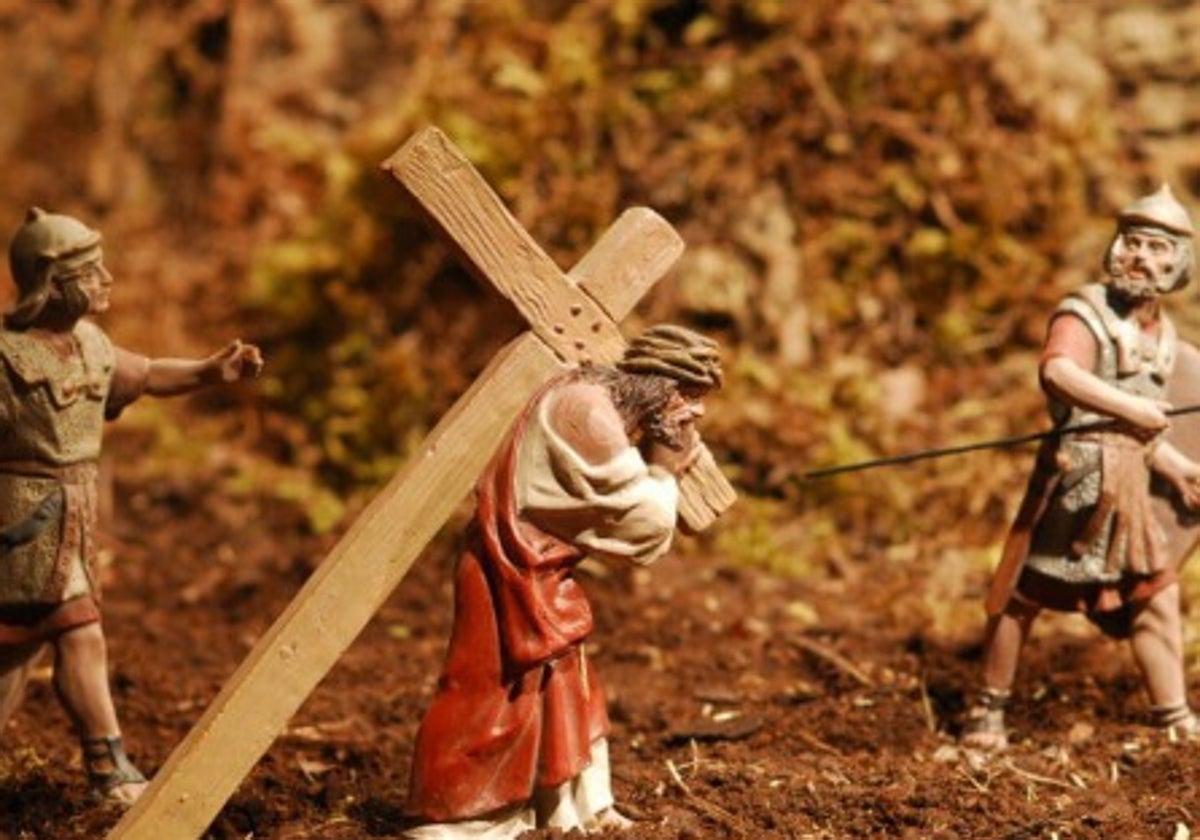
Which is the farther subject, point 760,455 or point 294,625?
point 760,455

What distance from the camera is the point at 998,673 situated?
5.29 m

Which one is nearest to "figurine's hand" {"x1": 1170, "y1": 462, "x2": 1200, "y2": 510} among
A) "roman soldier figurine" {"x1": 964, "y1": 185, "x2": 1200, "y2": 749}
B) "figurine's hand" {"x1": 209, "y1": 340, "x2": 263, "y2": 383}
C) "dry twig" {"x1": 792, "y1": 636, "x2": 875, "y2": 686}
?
"roman soldier figurine" {"x1": 964, "y1": 185, "x2": 1200, "y2": 749}

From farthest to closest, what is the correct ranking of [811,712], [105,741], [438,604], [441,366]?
[441,366]
[438,604]
[811,712]
[105,741]

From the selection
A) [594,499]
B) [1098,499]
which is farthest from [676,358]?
[1098,499]

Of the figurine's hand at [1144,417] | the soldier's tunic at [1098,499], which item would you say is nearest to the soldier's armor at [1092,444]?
the soldier's tunic at [1098,499]

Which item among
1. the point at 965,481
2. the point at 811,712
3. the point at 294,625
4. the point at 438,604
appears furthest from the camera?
the point at 965,481

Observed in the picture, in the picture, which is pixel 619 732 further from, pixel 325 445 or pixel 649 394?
pixel 325 445

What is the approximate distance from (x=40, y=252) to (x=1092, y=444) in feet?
9.88

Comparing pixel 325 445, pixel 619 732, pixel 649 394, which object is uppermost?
pixel 649 394

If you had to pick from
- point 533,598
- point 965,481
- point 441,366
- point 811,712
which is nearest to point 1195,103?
point 965,481

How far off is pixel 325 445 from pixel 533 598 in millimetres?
4737

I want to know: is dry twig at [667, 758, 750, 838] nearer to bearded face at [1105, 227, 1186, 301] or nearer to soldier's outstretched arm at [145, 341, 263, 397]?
soldier's outstretched arm at [145, 341, 263, 397]

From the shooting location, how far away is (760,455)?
8055 mm

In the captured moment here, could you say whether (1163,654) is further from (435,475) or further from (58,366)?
(58,366)
